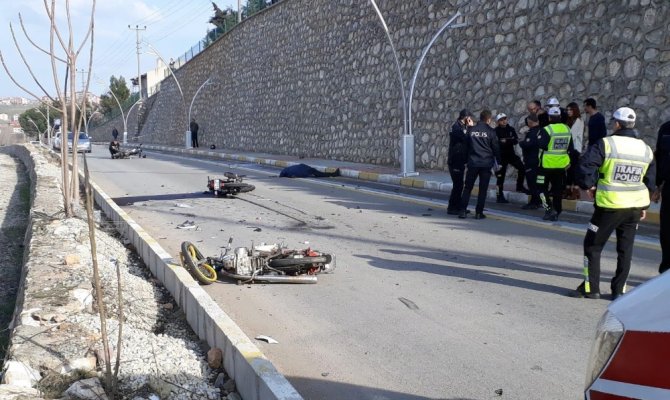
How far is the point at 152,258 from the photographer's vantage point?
7.45 meters

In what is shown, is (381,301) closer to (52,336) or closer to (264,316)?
(264,316)

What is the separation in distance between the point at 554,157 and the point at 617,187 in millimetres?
4674

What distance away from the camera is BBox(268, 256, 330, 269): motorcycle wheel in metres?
6.84

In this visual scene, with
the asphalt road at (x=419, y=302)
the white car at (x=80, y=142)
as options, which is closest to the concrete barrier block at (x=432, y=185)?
the asphalt road at (x=419, y=302)

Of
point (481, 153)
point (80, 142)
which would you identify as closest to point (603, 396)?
point (481, 153)

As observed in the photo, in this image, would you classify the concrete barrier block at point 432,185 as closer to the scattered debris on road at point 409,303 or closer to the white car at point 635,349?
the scattered debris on road at point 409,303

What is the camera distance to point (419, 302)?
6043 mm

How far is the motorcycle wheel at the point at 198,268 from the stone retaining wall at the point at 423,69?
9843mm

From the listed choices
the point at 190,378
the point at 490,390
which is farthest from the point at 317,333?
the point at 490,390

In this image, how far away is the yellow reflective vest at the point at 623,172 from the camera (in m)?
5.60

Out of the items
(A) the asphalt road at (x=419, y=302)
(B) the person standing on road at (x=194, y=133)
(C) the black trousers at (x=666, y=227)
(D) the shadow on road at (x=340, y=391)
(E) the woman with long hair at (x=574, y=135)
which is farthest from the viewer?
(B) the person standing on road at (x=194, y=133)

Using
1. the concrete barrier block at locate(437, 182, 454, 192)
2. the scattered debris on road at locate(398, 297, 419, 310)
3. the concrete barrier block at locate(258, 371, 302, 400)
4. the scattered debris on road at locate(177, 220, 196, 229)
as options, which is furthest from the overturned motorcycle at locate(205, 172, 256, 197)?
the concrete barrier block at locate(258, 371, 302, 400)

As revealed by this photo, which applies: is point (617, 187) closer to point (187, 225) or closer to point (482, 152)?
point (482, 152)

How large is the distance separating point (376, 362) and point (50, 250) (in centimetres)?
457
